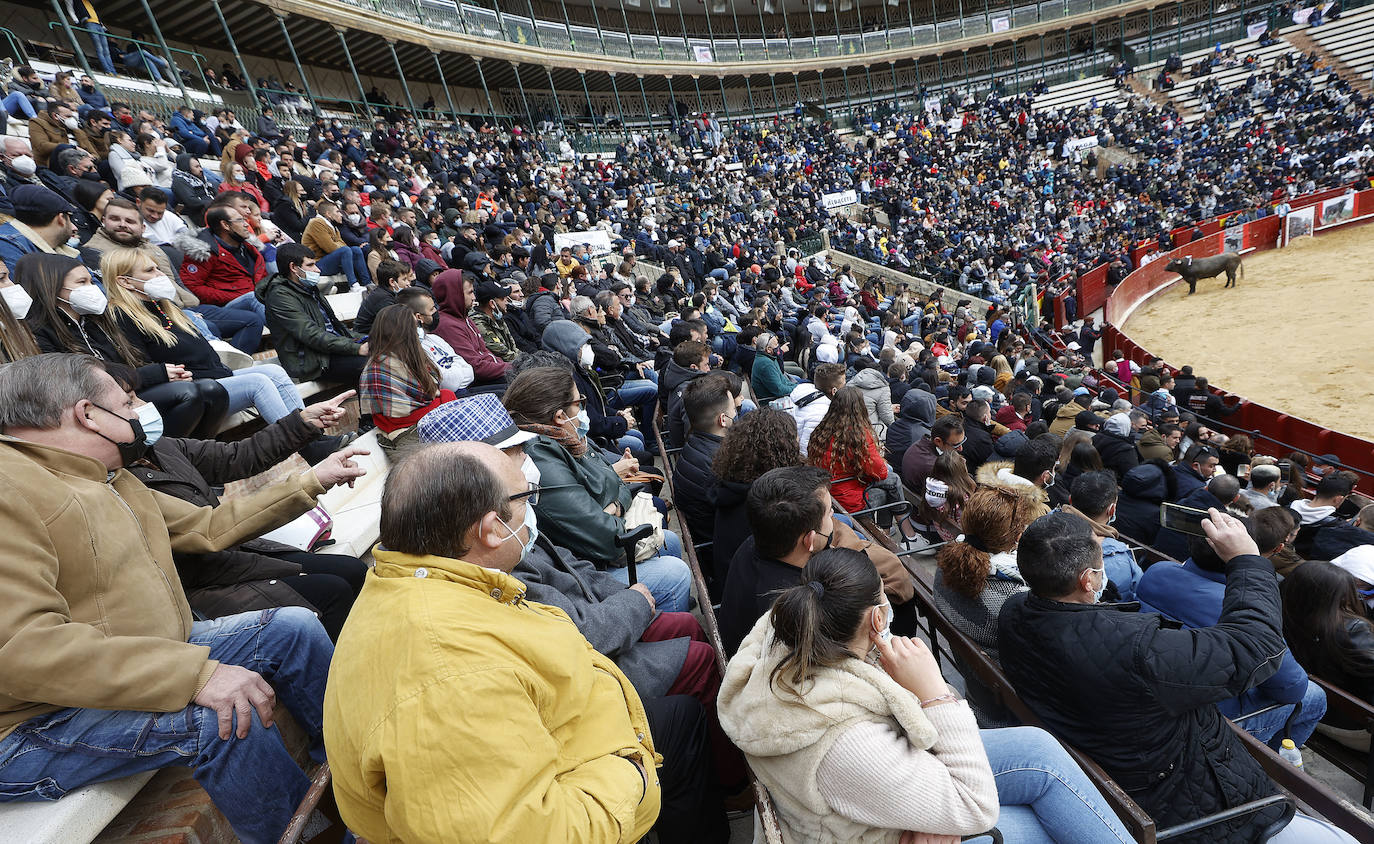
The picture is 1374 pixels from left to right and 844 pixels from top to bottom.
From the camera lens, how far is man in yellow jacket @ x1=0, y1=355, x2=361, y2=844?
1682mm

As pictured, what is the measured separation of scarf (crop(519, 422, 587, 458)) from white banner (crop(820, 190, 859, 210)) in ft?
83.1

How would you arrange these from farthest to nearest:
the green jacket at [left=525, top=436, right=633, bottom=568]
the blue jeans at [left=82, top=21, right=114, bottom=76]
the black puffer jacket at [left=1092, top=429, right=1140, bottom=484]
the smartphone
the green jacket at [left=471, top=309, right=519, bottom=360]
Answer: the blue jeans at [left=82, top=21, right=114, bottom=76] → the green jacket at [left=471, top=309, right=519, bottom=360] → the black puffer jacket at [left=1092, top=429, right=1140, bottom=484] → the smartphone → the green jacket at [left=525, top=436, right=633, bottom=568]

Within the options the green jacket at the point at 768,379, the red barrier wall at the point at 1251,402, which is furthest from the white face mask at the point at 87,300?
the red barrier wall at the point at 1251,402

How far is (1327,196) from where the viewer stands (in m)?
22.7

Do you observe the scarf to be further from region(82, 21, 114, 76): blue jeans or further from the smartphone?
region(82, 21, 114, 76): blue jeans

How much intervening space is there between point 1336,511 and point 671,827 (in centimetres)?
633

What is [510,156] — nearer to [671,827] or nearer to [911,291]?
[911,291]

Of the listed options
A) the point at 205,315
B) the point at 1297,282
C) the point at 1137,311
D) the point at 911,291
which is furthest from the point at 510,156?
the point at 1297,282

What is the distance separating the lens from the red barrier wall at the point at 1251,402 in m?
9.39

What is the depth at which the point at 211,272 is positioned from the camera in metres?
5.93

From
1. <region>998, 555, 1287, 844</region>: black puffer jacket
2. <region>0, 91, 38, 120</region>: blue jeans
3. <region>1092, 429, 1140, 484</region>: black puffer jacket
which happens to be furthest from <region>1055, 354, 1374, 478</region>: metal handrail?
<region>0, 91, 38, 120</region>: blue jeans

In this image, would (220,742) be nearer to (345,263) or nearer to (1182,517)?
(1182,517)

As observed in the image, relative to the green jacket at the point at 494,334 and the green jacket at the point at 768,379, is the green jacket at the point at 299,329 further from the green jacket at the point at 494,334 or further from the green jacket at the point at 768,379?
the green jacket at the point at 768,379

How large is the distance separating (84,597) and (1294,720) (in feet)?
14.9
